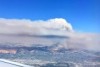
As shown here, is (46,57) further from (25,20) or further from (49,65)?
(25,20)

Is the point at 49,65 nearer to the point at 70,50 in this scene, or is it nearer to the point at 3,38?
the point at 70,50

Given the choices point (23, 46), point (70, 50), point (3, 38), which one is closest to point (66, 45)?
point (70, 50)

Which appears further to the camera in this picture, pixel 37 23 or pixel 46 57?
pixel 37 23

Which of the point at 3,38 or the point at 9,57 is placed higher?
the point at 3,38

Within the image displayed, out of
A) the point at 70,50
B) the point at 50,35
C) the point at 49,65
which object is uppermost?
the point at 50,35

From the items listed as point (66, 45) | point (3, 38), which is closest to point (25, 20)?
point (3, 38)

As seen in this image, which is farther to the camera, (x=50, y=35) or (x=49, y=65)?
(x=50, y=35)
